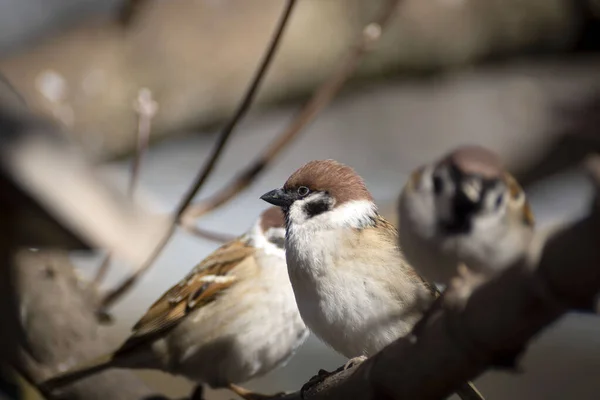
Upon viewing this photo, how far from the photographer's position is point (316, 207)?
1603 millimetres

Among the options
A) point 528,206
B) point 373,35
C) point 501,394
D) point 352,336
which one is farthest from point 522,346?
point 501,394

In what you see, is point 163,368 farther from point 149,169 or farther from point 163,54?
point 149,169

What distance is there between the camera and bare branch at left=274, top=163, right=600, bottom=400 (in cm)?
82

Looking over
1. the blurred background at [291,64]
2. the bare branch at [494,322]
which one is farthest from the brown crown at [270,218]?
the blurred background at [291,64]

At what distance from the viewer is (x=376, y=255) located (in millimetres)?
1561

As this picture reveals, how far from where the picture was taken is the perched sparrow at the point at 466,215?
101 centimetres

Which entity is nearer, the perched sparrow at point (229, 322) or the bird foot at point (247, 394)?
the bird foot at point (247, 394)

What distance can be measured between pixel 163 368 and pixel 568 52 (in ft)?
7.81

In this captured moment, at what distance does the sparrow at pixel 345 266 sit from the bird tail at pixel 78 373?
26.4 inches

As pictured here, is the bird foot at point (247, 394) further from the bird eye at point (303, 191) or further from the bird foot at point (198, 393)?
the bird eye at point (303, 191)

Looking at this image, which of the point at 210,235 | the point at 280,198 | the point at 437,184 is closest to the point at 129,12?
the point at 210,235

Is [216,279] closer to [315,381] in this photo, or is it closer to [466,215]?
[315,381]

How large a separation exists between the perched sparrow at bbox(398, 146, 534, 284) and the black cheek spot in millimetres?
461

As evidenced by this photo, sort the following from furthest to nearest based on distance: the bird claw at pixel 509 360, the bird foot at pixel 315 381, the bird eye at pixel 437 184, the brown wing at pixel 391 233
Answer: the brown wing at pixel 391 233
the bird foot at pixel 315 381
the bird eye at pixel 437 184
the bird claw at pixel 509 360
